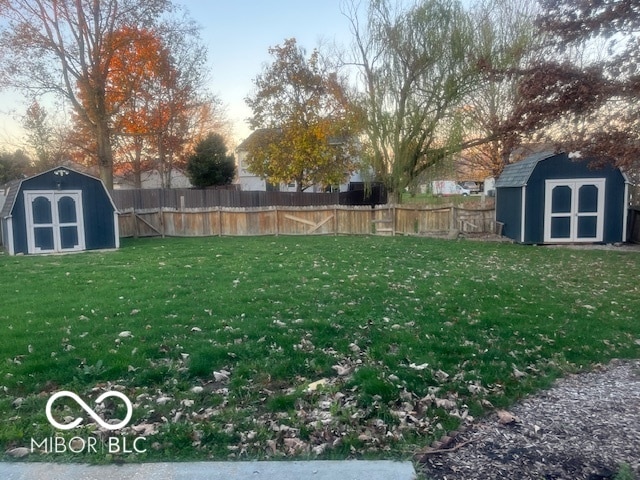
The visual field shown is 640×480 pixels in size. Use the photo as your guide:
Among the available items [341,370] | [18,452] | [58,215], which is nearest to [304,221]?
[58,215]

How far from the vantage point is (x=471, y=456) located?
3166mm

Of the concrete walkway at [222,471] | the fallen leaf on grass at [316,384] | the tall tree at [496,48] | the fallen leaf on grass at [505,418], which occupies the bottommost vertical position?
the concrete walkway at [222,471]

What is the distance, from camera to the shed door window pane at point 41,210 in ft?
49.6

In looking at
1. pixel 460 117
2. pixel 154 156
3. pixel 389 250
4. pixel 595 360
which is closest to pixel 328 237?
pixel 389 250

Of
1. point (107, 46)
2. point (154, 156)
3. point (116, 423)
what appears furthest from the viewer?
point (154, 156)

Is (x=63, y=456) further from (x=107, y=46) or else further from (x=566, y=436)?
(x=107, y=46)

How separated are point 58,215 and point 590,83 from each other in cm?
1487

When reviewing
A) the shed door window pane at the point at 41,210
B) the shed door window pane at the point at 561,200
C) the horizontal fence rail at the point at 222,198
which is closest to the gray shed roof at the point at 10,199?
the shed door window pane at the point at 41,210

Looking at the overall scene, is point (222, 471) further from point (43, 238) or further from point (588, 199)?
point (588, 199)

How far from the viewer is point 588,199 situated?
15547 mm

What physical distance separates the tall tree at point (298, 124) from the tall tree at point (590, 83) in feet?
52.8

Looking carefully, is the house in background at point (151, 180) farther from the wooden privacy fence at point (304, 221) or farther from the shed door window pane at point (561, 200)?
the shed door window pane at point (561, 200)

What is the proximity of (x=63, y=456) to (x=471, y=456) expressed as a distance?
2.65 metres

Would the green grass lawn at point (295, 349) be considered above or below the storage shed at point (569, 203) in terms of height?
below
